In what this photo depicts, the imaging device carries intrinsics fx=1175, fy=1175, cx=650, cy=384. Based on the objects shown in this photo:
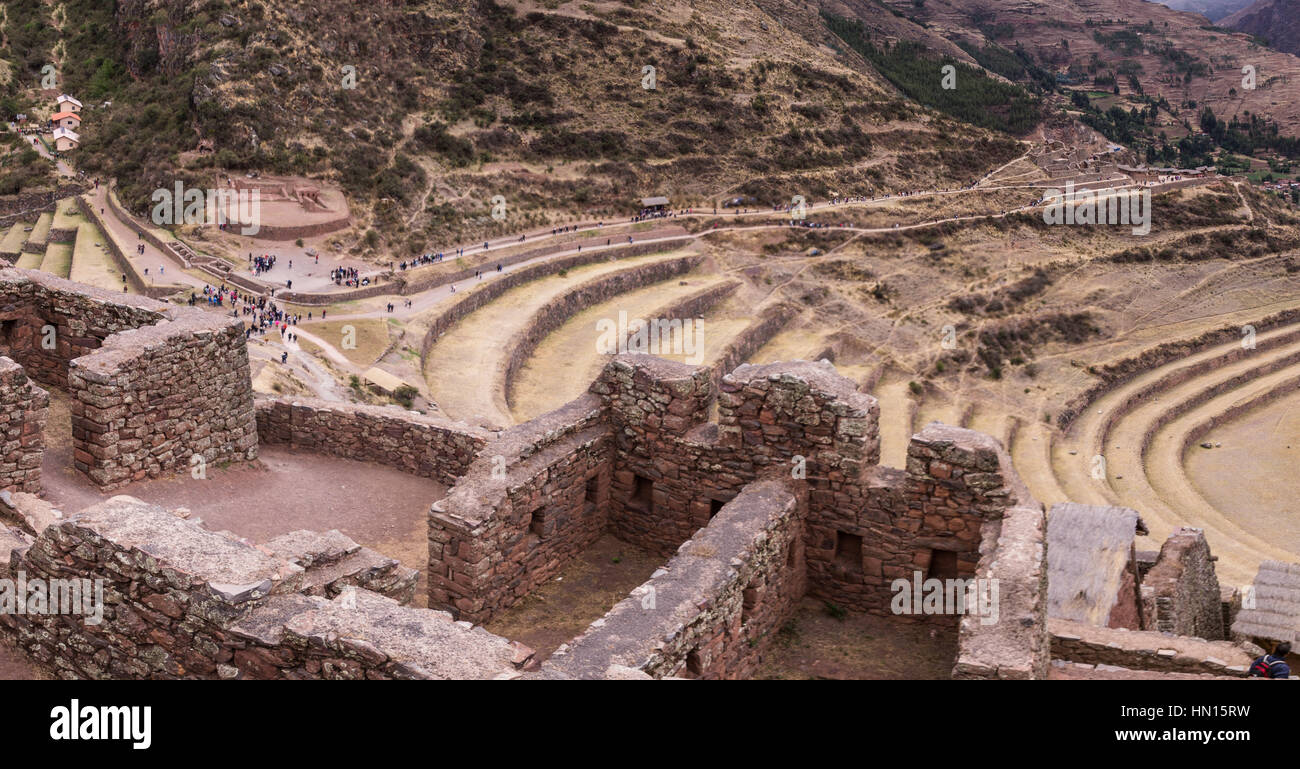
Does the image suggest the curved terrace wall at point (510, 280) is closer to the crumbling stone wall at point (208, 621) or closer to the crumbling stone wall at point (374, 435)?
the crumbling stone wall at point (374, 435)

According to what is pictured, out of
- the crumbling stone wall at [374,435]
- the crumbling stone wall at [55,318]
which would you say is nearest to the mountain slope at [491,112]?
the crumbling stone wall at [55,318]

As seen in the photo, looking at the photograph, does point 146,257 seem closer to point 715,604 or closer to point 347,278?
point 347,278

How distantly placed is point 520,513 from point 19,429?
5.84m

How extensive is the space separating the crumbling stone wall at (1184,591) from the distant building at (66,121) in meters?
75.9

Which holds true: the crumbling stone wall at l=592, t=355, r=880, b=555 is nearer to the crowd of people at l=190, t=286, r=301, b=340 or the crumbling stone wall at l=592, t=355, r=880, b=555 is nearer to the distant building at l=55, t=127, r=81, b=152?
the crowd of people at l=190, t=286, r=301, b=340

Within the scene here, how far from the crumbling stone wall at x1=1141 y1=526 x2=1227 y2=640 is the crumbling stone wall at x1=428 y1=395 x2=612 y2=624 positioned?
32.6 feet

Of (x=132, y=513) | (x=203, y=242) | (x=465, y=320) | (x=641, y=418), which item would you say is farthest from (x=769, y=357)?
(x=132, y=513)

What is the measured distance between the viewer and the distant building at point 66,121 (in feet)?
254

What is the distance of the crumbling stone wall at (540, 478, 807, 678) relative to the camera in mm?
9461

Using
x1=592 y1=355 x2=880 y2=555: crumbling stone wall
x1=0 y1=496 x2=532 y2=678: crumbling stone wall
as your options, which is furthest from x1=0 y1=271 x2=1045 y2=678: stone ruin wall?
x1=0 y1=496 x2=532 y2=678: crumbling stone wall

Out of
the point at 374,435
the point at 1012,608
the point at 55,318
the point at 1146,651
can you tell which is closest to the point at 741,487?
the point at 1012,608
